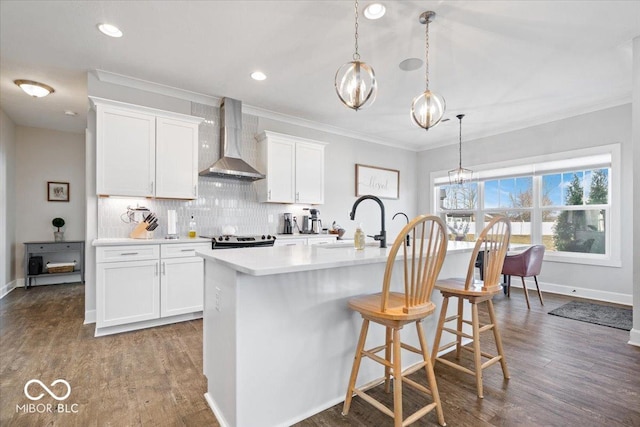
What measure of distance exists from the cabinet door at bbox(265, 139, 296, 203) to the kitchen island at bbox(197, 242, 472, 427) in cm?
254

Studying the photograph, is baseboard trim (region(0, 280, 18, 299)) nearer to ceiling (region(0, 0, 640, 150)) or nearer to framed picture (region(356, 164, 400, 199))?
ceiling (region(0, 0, 640, 150))

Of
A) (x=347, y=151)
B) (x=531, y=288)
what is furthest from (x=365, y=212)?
(x=531, y=288)

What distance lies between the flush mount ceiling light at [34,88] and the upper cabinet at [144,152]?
119 centimetres

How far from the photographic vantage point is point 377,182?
6109 millimetres

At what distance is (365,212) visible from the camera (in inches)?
234

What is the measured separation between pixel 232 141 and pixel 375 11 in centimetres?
246

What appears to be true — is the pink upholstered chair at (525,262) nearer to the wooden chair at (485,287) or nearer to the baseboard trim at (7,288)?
the wooden chair at (485,287)

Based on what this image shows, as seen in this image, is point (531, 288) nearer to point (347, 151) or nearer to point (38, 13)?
point (347, 151)

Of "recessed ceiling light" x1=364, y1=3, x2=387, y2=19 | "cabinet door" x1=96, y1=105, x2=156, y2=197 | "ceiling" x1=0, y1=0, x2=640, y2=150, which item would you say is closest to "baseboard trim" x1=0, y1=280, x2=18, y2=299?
"ceiling" x1=0, y1=0, x2=640, y2=150

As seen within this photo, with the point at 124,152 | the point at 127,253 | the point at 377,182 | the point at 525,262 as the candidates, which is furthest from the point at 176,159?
the point at 525,262

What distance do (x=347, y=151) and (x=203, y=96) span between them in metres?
2.62

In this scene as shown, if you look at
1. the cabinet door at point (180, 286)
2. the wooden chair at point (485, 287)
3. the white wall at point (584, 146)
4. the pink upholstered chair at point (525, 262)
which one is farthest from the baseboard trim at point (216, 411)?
the white wall at point (584, 146)

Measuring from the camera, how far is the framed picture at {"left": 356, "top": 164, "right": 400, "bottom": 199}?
584 cm

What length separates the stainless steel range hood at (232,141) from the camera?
4034 millimetres
